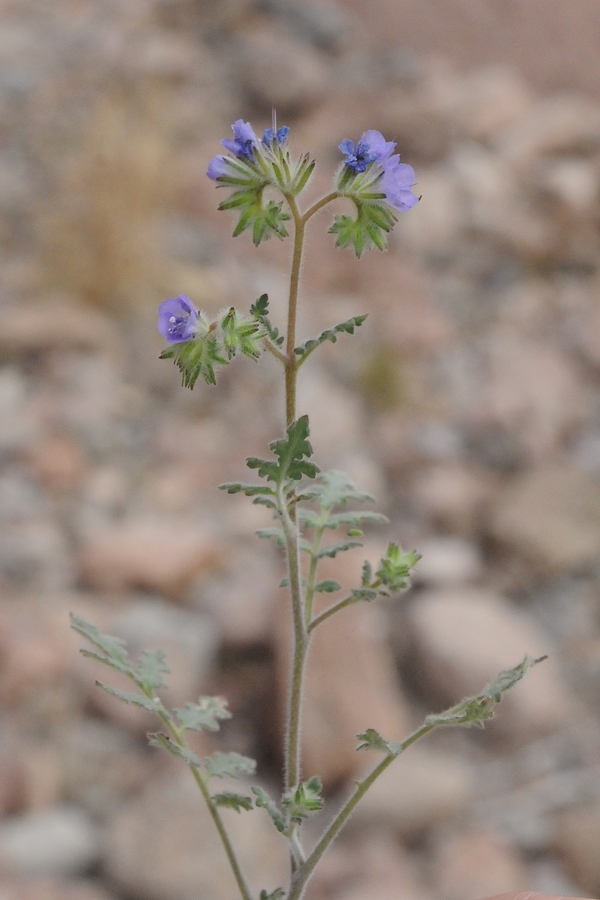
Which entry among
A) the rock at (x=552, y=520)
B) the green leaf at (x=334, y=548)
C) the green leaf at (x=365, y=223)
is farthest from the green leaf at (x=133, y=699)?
the rock at (x=552, y=520)

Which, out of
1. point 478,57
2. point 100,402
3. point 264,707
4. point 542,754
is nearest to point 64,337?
point 100,402

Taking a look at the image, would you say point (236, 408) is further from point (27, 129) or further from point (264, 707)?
point (27, 129)

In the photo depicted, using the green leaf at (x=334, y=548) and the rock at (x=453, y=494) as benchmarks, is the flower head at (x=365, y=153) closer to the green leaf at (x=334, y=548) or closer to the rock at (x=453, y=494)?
the green leaf at (x=334, y=548)

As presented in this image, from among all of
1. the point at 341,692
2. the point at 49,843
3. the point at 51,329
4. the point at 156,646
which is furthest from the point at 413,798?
the point at 51,329

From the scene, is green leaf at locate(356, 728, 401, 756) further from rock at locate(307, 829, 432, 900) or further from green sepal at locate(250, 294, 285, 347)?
rock at locate(307, 829, 432, 900)

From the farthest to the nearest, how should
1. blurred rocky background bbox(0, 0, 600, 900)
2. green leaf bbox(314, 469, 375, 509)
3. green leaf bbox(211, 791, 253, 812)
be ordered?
blurred rocky background bbox(0, 0, 600, 900) → green leaf bbox(314, 469, 375, 509) → green leaf bbox(211, 791, 253, 812)

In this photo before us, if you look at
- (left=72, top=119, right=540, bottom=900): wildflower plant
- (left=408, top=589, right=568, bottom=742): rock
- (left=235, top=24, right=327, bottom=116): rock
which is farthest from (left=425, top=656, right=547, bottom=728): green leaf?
(left=235, top=24, right=327, bottom=116): rock

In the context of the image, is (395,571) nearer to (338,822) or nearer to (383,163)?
(338,822)
